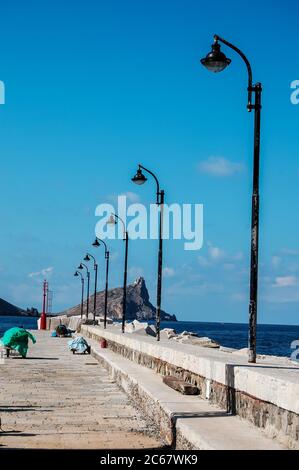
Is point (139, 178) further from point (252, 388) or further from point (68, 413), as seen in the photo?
point (252, 388)

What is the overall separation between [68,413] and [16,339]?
60.3ft

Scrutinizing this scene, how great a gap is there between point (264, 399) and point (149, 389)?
214 inches

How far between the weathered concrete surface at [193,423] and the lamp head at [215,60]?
580 cm

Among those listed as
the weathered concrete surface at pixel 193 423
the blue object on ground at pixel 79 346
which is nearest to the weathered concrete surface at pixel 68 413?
the weathered concrete surface at pixel 193 423

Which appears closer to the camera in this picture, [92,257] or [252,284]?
[252,284]

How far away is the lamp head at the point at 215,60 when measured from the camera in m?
14.0

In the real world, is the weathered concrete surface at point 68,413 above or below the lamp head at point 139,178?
below

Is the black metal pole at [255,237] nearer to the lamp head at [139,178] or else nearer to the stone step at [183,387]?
the stone step at [183,387]

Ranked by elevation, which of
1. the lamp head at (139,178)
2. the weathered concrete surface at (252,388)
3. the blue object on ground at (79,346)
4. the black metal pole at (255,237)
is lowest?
the blue object on ground at (79,346)

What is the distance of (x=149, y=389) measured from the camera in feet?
48.6

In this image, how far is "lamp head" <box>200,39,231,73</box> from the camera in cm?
1399

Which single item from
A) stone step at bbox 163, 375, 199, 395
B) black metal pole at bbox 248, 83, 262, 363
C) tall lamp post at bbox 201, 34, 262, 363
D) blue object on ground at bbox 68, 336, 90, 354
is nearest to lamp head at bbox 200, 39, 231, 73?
tall lamp post at bbox 201, 34, 262, 363
